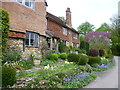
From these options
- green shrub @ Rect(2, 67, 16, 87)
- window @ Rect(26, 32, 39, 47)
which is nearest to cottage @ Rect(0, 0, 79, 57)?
window @ Rect(26, 32, 39, 47)

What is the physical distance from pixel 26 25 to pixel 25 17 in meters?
0.77

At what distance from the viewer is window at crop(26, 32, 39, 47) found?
34.1 feet

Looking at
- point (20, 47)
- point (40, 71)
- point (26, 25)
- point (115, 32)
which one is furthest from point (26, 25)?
point (115, 32)

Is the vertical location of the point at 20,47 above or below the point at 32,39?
below

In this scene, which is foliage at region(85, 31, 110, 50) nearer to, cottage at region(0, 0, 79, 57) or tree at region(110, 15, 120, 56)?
tree at region(110, 15, 120, 56)

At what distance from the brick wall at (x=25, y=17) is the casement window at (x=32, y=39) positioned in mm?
483

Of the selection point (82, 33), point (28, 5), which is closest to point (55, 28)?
point (28, 5)

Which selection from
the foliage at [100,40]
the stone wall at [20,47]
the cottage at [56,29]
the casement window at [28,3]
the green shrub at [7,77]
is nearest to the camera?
the green shrub at [7,77]

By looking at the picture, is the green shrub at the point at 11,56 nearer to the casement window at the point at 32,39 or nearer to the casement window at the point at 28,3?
the casement window at the point at 32,39

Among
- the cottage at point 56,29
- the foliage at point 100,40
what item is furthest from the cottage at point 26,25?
the foliage at point 100,40

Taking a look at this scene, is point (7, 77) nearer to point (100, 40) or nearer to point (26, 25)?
point (26, 25)

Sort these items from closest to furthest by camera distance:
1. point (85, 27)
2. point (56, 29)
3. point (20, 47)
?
point (20, 47) < point (56, 29) < point (85, 27)

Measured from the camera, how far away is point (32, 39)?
428 inches

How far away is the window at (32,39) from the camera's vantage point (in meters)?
10.4
